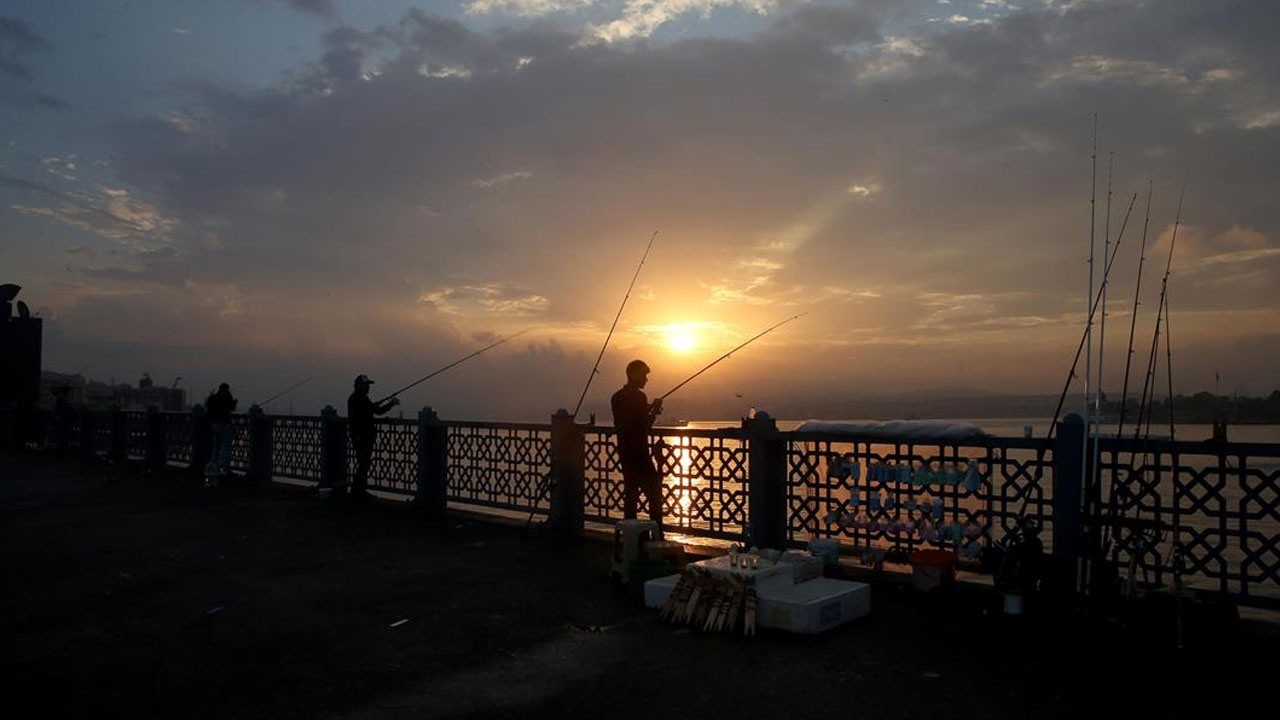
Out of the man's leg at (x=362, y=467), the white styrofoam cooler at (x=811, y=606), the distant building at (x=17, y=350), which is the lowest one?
the white styrofoam cooler at (x=811, y=606)

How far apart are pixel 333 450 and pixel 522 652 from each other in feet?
35.8

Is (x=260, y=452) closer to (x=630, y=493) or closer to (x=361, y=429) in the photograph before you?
(x=361, y=429)

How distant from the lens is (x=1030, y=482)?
7465mm

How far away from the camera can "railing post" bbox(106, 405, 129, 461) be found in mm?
24031

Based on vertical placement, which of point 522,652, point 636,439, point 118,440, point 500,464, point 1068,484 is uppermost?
point 636,439

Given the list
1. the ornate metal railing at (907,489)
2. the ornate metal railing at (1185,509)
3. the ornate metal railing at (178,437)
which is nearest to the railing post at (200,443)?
the ornate metal railing at (178,437)

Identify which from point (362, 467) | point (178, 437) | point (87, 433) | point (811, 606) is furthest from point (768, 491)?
point (87, 433)

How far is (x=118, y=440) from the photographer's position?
79.3 feet

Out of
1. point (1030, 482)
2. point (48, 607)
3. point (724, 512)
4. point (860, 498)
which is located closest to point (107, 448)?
point (48, 607)

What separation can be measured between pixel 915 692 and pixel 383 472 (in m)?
11.4

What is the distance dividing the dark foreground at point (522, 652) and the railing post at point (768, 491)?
4.37 ft

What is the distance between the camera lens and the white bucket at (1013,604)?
6.60 meters

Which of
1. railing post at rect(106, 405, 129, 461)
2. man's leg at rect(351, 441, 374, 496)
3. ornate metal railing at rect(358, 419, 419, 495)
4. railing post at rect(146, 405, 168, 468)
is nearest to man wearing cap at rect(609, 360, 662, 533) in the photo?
ornate metal railing at rect(358, 419, 419, 495)

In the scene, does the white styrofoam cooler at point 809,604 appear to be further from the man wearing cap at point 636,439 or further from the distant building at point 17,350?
the distant building at point 17,350
